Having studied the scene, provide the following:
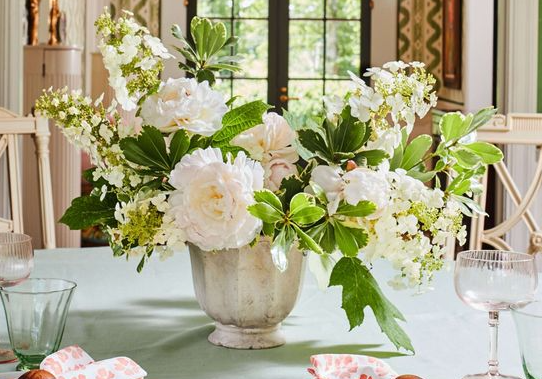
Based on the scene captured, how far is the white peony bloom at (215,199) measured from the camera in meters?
1.21

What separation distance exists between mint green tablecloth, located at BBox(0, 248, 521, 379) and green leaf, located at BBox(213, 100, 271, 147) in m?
Result: 0.31

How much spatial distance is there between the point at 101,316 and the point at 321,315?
1.20 ft

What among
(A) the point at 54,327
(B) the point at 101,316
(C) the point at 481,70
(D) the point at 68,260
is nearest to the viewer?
(A) the point at 54,327

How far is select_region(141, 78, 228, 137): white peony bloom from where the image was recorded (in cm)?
131

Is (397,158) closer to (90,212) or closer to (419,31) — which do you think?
(90,212)

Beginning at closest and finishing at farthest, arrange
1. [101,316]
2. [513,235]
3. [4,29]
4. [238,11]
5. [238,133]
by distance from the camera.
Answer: [238,133], [101,316], [4,29], [513,235], [238,11]

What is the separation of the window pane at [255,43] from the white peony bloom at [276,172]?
6176 millimetres

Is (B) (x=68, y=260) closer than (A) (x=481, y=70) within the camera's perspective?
Yes

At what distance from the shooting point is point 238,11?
7492 millimetres

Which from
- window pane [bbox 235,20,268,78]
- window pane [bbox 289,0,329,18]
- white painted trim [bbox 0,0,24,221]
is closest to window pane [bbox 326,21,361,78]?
window pane [bbox 289,0,329,18]

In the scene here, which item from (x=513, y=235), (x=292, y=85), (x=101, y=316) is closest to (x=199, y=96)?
(x=101, y=316)

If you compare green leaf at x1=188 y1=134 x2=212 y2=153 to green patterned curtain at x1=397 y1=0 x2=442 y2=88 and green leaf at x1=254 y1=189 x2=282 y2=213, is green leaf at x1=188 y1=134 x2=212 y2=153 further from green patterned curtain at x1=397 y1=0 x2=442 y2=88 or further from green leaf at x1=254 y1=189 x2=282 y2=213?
green patterned curtain at x1=397 y1=0 x2=442 y2=88

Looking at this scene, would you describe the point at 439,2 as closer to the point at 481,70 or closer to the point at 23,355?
the point at 481,70

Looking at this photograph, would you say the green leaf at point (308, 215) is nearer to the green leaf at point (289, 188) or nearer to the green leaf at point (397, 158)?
the green leaf at point (289, 188)
